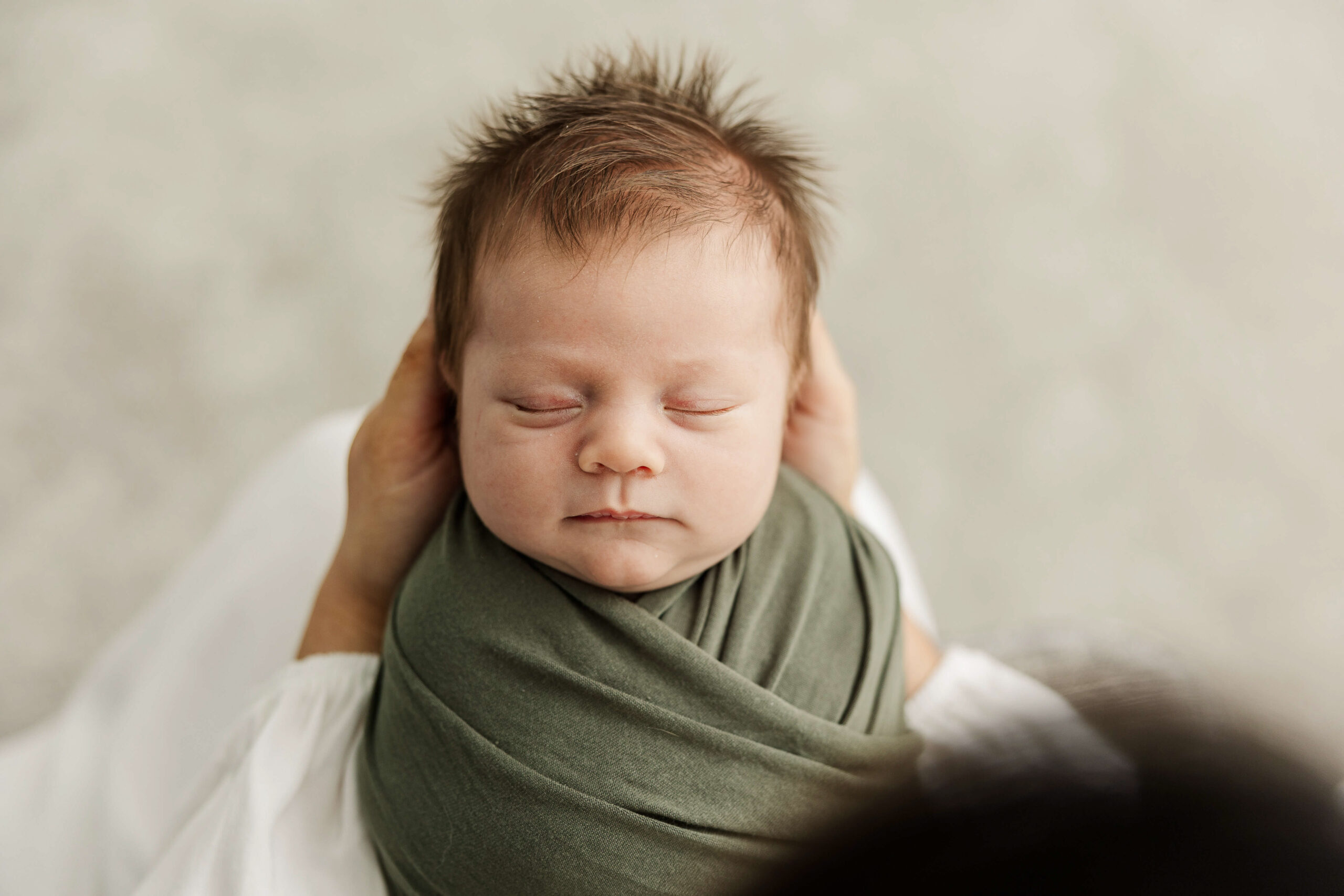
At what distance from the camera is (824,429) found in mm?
1148

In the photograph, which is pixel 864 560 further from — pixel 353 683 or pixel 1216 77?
pixel 1216 77

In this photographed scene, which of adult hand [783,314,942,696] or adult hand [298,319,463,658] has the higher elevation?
adult hand [783,314,942,696]

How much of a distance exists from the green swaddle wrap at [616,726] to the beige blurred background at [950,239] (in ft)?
5.15

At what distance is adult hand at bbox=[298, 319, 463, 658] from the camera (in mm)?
1016

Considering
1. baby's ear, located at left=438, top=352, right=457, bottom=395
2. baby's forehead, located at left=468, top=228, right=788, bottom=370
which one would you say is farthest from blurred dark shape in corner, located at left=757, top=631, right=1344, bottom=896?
baby's ear, located at left=438, top=352, right=457, bottom=395

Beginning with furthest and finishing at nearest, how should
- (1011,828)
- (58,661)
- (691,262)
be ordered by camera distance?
(58,661), (691,262), (1011,828)

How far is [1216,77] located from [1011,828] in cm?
263

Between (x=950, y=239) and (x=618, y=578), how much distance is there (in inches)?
74.4

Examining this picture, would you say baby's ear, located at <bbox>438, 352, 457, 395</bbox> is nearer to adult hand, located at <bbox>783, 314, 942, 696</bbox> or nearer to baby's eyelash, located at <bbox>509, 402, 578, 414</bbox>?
baby's eyelash, located at <bbox>509, 402, 578, 414</bbox>

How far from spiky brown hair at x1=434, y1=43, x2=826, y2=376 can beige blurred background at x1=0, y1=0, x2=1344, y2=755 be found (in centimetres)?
146

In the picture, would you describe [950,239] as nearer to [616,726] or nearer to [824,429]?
[824,429]

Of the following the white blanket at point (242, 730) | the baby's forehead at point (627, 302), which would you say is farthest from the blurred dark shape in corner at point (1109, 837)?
the baby's forehead at point (627, 302)

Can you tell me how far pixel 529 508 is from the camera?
0.84m

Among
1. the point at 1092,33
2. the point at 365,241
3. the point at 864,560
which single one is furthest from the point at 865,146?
the point at 864,560
